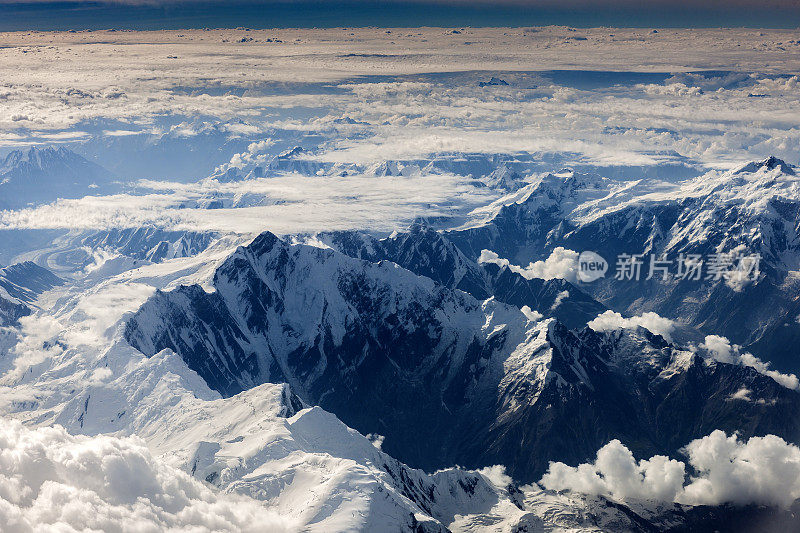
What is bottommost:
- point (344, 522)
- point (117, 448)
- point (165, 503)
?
point (344, 522)

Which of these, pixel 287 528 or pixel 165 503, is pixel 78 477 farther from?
pixel 287 528

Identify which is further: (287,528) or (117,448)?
(287,528)

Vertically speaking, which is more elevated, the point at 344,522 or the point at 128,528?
the point at 128,528

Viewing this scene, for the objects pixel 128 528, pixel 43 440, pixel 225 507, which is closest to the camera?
pixel 128 528

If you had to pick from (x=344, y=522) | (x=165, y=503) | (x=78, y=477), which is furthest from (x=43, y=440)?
(x=344, y=522)

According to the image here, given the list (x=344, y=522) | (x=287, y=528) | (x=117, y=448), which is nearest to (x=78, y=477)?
(x=117, y=448)

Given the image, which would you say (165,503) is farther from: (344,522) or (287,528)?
(344,522)

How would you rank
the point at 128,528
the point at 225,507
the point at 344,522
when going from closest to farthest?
the point at 128,528 → the point at 225,507 → the point at 344,522

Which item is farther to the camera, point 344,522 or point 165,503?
point 344,522

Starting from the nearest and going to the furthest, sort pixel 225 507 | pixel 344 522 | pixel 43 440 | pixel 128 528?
pixel 128 528 < pixel 43 440 < pixel 225 507 < pixel 344 522
